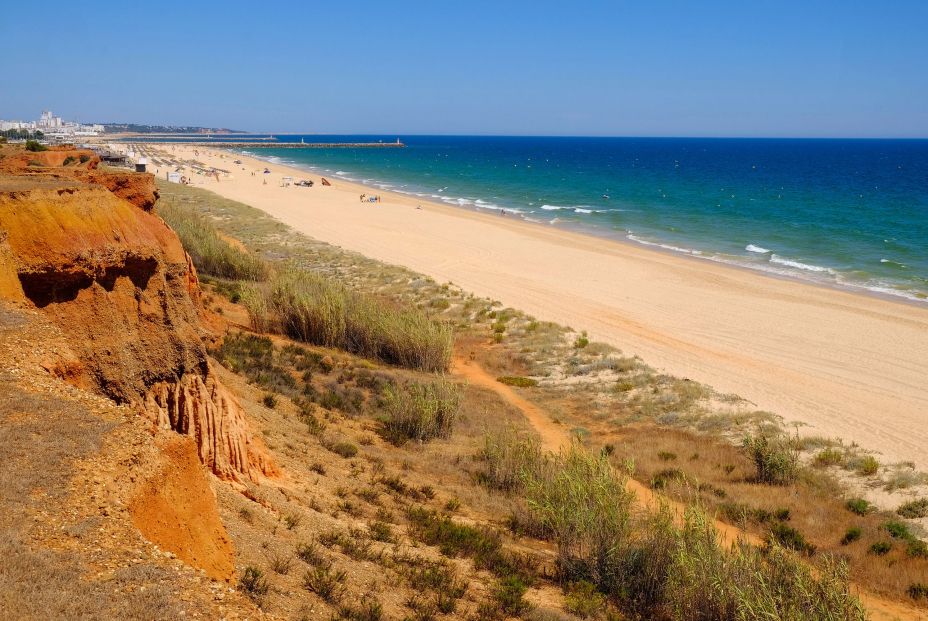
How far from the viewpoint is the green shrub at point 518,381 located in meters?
16.4

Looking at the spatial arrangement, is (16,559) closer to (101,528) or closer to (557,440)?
(101,528)

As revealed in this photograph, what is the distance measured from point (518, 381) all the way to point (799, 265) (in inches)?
981

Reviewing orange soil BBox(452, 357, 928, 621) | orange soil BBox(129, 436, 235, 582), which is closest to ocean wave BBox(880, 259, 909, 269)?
orange soil BBox(452, 357, 928, 621)

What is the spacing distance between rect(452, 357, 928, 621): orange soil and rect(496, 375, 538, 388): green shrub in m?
0.18

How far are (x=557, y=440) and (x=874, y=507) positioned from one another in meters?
5.11

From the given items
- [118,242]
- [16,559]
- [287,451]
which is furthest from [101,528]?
[287,451]

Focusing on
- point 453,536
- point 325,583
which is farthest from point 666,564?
point 325,583

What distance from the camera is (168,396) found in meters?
7.62

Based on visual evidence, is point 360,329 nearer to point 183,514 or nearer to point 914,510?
point 914,510

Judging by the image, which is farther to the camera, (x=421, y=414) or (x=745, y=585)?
(x=421, y=414)

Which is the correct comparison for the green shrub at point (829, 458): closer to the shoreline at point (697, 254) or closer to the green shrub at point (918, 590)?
the green shrub at point (918, 590)

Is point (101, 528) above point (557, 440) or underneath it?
above

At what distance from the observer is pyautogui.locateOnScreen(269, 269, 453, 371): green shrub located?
15.9 m

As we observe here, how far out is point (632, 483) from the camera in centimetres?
1124
